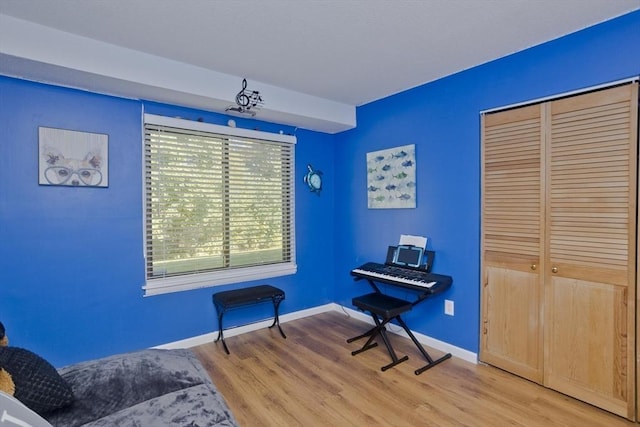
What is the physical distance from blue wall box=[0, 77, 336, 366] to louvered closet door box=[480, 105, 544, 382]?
101 inches

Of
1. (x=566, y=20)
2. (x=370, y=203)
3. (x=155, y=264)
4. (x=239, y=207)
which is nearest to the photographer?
(x=566, y=20)

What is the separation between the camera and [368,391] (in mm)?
2303

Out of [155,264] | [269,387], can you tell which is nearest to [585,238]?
[269,387]

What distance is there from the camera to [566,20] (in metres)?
2.01

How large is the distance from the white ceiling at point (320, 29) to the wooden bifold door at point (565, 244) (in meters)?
0.54

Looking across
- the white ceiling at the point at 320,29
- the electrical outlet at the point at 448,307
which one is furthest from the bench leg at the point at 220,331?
the white ceiling at the point at 320,29

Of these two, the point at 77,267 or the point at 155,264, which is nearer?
the point at 77,267

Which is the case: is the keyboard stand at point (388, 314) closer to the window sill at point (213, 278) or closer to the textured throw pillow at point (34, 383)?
the window sill at point (213, 278)

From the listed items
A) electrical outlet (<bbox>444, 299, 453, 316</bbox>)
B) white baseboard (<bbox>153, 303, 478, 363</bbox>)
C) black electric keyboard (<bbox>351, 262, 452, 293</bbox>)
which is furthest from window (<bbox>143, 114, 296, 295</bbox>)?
electrical outlet (<bbox>444, 299, 453, 316</bbox>)

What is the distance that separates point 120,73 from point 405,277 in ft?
9.06

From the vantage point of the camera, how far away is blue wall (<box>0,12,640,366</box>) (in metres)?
2.25

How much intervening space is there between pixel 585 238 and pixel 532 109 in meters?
0.98

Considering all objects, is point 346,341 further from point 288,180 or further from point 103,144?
point 103,144

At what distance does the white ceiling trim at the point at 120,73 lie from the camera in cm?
202
